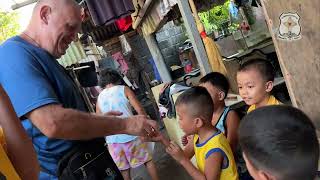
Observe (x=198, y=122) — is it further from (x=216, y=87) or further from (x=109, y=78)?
(x=109, y=78)

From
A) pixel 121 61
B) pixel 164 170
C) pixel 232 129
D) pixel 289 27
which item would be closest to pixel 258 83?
A: pixel 232 129

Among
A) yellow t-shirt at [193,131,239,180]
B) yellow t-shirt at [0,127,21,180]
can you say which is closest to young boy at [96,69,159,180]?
yellow t-shirt at [193,131,239,180]

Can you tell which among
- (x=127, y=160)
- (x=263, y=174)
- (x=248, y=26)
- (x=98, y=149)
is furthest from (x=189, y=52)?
(x=263, y=174)

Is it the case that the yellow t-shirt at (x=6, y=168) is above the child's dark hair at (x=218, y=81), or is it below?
above

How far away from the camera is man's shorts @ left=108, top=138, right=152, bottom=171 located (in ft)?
16.7

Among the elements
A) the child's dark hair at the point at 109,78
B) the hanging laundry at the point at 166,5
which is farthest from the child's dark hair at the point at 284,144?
the child's dark hair at the point at 109,78

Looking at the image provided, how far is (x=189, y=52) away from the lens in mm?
10445

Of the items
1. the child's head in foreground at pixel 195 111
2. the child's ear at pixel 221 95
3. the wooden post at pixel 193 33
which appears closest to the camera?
the child's head in foreground at pixel 195 111

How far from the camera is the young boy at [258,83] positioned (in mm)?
2898

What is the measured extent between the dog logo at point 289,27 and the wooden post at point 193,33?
6.49ft

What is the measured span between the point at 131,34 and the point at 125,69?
1419 millimetres

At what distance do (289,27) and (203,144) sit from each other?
1.13 meters

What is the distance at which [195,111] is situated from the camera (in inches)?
103

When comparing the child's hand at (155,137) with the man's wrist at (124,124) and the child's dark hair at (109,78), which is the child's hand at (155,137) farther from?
the child's dark hair at (109,78)
